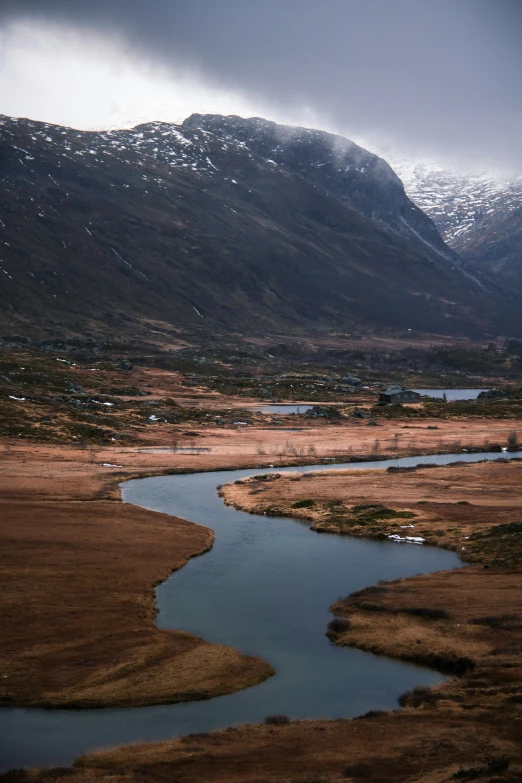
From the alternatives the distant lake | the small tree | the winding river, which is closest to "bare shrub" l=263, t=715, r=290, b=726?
the winding river

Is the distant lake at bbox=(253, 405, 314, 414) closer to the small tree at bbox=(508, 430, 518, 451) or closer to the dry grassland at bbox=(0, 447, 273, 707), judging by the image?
the small tree at bbox=(508, 430, 518, 451)

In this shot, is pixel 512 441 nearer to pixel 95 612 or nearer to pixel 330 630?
pixel 330 630

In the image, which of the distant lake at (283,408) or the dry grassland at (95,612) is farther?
the distant lake at (283,408)

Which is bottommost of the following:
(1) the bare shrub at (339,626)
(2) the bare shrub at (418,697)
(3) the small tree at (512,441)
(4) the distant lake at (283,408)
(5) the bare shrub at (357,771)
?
(5) the bare shrub at (357,771)

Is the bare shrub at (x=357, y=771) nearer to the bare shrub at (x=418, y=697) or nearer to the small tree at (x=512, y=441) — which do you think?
the bare shrub at (x=418, y=697)

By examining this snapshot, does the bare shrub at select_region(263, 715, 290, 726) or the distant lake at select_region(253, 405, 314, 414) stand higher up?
the distant lake at select_region(253, 405, 314, 414)

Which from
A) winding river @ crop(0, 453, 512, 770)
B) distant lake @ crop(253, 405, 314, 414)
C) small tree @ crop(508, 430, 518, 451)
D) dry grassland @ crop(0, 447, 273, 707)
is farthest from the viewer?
distant lake @ crop(253, 405, 314, 414)

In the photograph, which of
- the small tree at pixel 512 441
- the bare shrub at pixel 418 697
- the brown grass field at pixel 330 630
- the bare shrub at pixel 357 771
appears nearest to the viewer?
the bare shrub at pixel 357 771

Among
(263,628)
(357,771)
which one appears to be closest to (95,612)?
(263,628)

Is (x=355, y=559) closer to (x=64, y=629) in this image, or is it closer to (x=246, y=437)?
(x=64, y=629)

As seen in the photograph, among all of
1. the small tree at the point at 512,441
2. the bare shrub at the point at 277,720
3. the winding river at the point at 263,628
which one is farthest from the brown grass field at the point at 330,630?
the small tree at the point at 512,441
